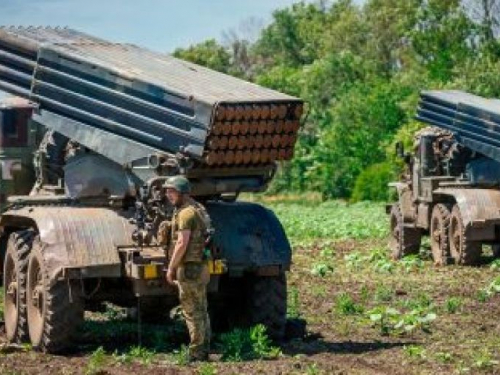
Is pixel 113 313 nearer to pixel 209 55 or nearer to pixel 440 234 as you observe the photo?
pixel 440 234

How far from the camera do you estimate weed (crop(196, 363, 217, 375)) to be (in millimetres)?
14438

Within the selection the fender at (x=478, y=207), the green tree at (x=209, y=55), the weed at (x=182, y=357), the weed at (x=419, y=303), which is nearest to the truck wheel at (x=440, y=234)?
the fender at (x=478, y=207)

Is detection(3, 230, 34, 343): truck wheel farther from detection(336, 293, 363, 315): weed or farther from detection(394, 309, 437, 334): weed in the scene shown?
detection(336, 293, 363, 315): weed

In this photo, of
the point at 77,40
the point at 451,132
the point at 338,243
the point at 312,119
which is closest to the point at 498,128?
the point at 451,132

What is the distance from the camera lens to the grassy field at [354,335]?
49.5 ft

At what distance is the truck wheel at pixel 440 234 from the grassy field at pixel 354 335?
1.13 meters

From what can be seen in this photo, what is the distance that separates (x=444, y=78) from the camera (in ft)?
242

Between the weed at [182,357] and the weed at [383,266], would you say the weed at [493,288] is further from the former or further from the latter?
the weed at [182,357]

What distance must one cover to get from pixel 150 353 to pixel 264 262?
140 centimetres

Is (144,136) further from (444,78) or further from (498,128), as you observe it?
(444,78)

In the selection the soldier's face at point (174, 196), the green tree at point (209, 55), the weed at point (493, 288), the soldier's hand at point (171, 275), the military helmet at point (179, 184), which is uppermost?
the green tree at point (209, 55)

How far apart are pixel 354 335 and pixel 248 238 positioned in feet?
6.04

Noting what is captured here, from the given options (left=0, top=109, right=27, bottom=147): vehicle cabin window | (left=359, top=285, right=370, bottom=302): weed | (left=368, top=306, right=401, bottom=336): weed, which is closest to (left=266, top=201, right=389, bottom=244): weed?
(left=359, top=285, right=370, bottom=302): weed

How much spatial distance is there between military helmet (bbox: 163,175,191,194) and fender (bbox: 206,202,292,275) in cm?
96
